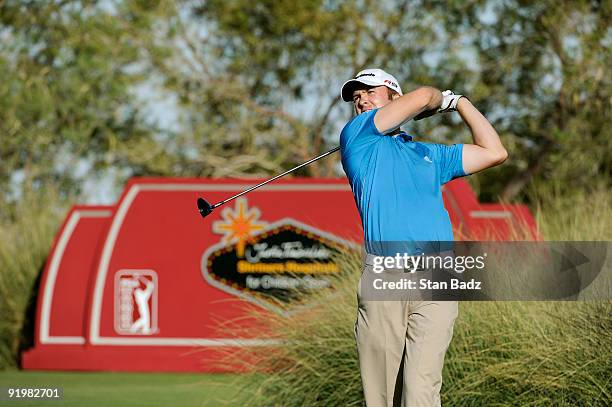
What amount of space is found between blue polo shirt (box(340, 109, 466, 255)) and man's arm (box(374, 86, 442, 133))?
0.06 meters

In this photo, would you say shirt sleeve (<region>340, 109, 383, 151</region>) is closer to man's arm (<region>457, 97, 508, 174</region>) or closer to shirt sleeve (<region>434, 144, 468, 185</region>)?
shirt sleeve (<region>434, 144, 468, 185</region>)

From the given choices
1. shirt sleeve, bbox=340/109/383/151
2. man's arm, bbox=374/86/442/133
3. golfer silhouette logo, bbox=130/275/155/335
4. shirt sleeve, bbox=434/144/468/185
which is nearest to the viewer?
man's arm, bbox=374/86/442/133

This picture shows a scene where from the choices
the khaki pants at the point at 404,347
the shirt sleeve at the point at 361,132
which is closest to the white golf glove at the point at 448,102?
the shirt sleeve at the point at 361,132

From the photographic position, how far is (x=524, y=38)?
19.7m

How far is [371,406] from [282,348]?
122 inches

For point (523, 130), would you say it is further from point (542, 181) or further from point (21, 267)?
point (21, 267)

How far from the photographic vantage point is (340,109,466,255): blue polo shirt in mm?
5645

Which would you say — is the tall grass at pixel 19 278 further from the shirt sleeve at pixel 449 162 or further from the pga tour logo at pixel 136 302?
the shirt sleeve at pixel 449 162

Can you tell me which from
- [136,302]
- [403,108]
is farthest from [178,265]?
[403,108]

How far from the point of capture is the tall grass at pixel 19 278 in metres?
14.2

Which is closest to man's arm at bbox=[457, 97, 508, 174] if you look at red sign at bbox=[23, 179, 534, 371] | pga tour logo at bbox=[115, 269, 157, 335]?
red sign at bbox=[23, 179, 534, 371]

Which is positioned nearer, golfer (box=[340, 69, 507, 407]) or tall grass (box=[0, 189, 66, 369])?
golfer (box=[340, 69, 507, 407])

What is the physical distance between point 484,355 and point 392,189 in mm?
→ 2435

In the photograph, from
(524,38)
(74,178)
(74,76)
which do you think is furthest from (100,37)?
(524,38)
